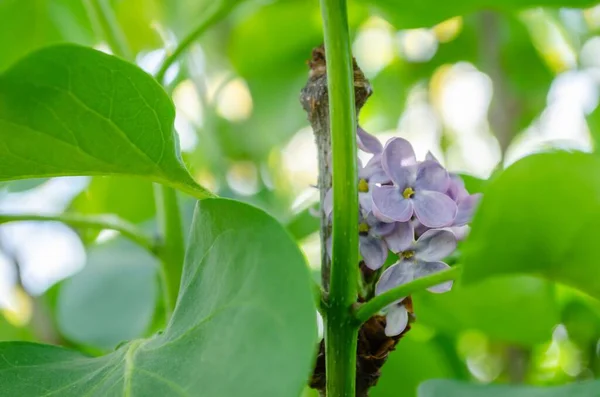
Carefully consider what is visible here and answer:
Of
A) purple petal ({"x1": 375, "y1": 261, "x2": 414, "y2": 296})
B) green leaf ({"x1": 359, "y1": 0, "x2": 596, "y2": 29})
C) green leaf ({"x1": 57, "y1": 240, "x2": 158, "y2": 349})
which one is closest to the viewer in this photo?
purple petal ({"x1": 375, "y1": 261, "x2": 414, "y2": 296})

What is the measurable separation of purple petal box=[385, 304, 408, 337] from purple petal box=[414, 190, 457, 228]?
0.04m

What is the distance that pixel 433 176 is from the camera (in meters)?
0.37

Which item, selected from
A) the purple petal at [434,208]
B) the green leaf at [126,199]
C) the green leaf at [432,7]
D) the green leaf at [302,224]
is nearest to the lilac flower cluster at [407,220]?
the purple petal at [434,208]

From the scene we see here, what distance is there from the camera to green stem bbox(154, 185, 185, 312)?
21.5 inches

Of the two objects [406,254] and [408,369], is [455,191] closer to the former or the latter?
[406,254]

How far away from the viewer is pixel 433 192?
35 centimetres

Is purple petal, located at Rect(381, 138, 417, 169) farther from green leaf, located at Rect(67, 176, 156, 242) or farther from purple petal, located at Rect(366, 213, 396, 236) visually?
green leaf, located at Rect(67, 176, 156, 242)

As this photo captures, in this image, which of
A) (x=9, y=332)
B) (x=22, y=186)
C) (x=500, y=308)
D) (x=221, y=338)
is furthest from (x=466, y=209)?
(x=9, y=332)

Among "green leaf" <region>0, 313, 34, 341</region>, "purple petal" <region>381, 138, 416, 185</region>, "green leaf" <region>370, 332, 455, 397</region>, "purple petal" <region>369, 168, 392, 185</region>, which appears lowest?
"green leaf" <region>370, 332, 455, 397</region>

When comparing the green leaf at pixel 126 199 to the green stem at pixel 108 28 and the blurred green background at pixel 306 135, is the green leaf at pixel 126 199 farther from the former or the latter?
the green stem at pixel 108 28

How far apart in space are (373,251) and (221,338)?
0.37 ft

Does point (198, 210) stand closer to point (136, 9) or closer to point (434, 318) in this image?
point (434, 318)

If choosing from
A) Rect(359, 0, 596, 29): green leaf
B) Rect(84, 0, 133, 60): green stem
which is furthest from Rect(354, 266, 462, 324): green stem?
Rect(84, 0, 133, 60): green stem

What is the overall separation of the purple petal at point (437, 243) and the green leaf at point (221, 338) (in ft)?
0.34
